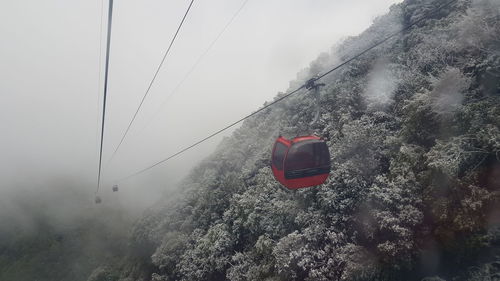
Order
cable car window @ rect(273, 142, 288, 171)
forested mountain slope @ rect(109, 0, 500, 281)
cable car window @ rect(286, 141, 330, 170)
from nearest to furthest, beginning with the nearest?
cable car window @ rect(286, 141, 330, 170) → cable car window @ rect(273, 142, 288, 171) → forested mountain slope @ rect(109, 0, 500, 281)

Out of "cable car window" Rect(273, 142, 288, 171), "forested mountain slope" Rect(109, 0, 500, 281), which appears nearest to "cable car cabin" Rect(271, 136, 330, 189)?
"cable car window" Rect(273, 142, 288, 171)

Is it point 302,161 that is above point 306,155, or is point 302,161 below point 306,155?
below

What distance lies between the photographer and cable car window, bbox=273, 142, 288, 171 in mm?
12103

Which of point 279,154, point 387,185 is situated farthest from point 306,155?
point 387,185

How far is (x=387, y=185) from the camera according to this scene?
1870 cm

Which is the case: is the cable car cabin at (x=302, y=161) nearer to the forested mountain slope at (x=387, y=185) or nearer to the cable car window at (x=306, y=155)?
the cable car window at (x=306, y=155)

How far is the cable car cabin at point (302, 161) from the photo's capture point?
1173cm

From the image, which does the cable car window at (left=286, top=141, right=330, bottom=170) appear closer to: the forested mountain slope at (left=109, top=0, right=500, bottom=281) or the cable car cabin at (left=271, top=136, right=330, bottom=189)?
the cable car cabin at (left=271, top=136, right=330, bottom=189)

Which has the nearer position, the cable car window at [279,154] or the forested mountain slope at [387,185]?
the cable car window at [279,154]

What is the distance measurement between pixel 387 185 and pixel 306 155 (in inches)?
387

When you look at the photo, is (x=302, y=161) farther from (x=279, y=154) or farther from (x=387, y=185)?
(x=387, y=185)

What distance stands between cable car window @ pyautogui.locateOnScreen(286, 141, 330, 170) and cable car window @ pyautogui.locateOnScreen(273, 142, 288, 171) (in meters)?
0.39

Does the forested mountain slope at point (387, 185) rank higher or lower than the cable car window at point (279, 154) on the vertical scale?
lower

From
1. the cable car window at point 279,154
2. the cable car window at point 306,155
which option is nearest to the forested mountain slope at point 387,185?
the cable car window at point 306,155
